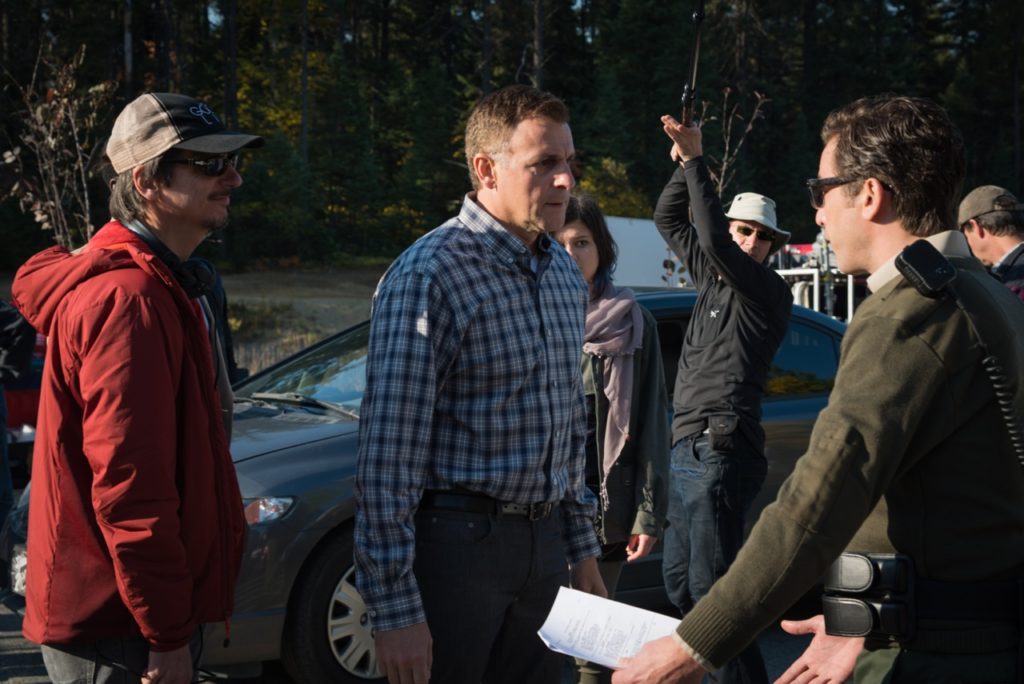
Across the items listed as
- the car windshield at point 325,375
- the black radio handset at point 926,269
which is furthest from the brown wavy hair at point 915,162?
the car windshield at point 325,375

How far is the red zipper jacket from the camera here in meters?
2.34

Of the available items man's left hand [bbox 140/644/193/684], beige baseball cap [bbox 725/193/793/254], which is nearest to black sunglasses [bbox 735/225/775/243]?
beige baseball cap [bbox 725/193/793/254]

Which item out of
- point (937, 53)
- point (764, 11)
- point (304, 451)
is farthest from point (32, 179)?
point (937, 53)

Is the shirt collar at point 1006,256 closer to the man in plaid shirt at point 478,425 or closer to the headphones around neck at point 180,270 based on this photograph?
the man in plaid shirt at point 478,425

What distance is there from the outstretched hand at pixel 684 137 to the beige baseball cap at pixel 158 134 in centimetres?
198

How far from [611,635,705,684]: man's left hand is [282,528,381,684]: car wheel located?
2764mm

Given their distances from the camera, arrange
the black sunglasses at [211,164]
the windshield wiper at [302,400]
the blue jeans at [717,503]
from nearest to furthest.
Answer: the black sunglasses at [211,164] → the blue jeans at [717,503] → the windshield wiper at [302,400]

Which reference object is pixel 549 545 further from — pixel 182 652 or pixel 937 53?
pixel 937 53

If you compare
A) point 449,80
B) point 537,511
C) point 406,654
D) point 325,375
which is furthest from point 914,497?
point 449,80

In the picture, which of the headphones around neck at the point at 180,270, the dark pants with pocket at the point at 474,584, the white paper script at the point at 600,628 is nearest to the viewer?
the white paper script at the point at 600,628

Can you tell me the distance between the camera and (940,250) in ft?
7.36

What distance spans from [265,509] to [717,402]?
187cm

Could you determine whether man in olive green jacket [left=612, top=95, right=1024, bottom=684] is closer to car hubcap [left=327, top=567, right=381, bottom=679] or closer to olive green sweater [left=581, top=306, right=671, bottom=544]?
olive green sweater [left=581, top=306, right=671, bottom=544]

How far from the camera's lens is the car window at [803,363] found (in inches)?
247
